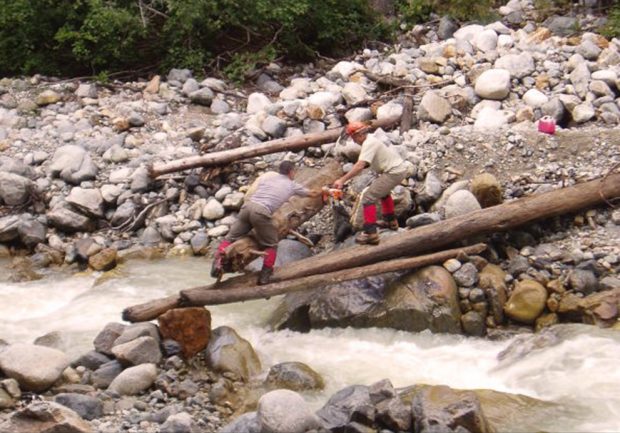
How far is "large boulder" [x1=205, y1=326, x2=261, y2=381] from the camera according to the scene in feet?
26.7

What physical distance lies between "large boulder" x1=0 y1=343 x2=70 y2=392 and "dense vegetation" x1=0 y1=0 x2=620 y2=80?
10059mm

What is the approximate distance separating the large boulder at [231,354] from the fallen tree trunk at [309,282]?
442mm

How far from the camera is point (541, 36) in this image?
14.7m

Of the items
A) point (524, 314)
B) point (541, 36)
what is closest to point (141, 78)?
point (541, 36)


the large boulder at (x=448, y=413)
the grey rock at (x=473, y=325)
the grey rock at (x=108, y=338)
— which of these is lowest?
the grey rock at (x=473, y=325)

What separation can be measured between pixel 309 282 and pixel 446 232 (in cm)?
170

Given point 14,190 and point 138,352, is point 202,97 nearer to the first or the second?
point 14,190

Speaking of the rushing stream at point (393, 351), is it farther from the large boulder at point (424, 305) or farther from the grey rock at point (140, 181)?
the grey rock at point (140, 181)

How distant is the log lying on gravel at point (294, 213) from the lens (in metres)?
8.95

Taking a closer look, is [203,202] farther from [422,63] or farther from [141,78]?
[141,78]

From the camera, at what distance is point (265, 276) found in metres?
9.10

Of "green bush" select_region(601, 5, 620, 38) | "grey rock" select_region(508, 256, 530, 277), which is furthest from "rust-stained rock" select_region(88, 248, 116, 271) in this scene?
"green bush" select_region(601, 5, 620, 38)

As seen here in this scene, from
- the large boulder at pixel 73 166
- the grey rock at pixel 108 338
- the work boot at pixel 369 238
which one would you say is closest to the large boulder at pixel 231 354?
the grey rock at pixel 108 338

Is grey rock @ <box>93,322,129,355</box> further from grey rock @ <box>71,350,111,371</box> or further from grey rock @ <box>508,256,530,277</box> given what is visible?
grey rock @ <box>508,256,530,277</box>
